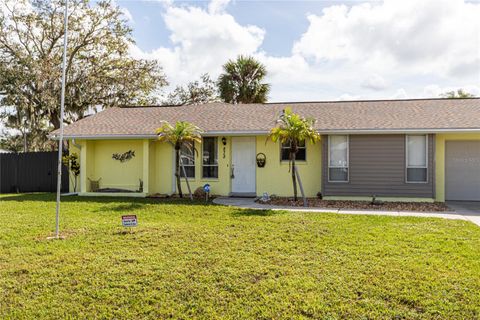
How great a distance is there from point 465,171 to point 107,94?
748 inches

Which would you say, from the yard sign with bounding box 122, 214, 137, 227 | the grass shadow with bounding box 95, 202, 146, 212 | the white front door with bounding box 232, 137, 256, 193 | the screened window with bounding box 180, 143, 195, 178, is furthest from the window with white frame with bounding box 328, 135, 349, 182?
the yard sign with bounding box 122, 214, 137, 227

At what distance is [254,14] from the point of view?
13.8m

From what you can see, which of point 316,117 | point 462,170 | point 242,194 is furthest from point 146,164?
point 462,170

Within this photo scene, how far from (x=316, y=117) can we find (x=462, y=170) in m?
5.14

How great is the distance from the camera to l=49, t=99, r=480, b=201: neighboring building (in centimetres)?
1129

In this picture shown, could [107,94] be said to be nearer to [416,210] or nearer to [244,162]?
[244,162]

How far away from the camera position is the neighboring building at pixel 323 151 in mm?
11289

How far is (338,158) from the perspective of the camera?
38.7ft

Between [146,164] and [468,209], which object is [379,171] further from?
[146,164]

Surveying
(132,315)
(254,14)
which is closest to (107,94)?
(254,14)

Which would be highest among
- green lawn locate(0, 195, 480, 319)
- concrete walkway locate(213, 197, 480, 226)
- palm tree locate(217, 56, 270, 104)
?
palm tree locate(217, 56, 270, 104)

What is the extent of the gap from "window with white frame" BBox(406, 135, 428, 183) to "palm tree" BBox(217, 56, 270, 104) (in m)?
10.8

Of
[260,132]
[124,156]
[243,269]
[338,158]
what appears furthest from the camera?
[124,156]

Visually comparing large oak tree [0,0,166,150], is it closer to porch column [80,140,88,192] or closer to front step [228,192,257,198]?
porch column [80,140,88,192]
